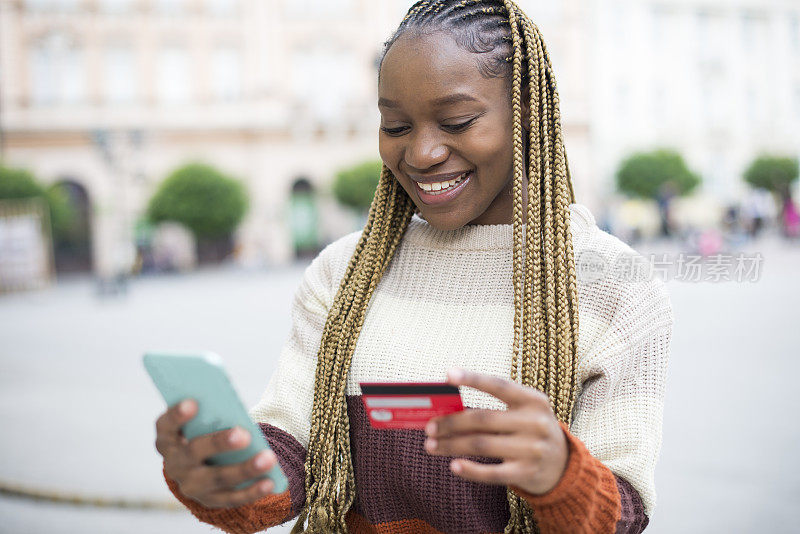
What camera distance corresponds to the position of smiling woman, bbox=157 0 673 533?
46.7 inches

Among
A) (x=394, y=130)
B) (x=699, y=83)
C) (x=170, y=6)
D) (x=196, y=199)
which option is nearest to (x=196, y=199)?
(x=196, y=199)

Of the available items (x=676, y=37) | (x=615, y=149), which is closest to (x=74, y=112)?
(x=615, y=149)

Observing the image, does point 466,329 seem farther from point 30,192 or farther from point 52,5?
point 52,5

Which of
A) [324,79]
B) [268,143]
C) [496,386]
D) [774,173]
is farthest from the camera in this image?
[774,173]

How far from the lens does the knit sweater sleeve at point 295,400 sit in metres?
1.26

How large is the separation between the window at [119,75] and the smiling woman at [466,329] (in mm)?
24877

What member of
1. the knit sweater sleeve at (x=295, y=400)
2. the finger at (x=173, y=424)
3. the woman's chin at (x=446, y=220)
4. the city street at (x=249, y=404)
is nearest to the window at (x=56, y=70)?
the city street at (x=249, y=404)

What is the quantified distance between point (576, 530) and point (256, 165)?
993 inches

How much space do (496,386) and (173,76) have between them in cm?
2563

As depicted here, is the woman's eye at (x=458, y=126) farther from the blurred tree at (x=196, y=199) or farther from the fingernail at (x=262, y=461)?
the blurred tree at (x=196, y=199)

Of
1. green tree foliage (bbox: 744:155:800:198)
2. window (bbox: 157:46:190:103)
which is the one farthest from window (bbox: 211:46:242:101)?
green tree foliage (bbox: 744:155:800:198)

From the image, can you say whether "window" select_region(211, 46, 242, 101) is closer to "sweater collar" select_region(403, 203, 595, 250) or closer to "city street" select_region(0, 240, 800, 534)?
"city street" select_region(0, 240, 800, 534)

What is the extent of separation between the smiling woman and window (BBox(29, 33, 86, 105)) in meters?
25.2

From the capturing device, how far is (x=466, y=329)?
4.39 feet
